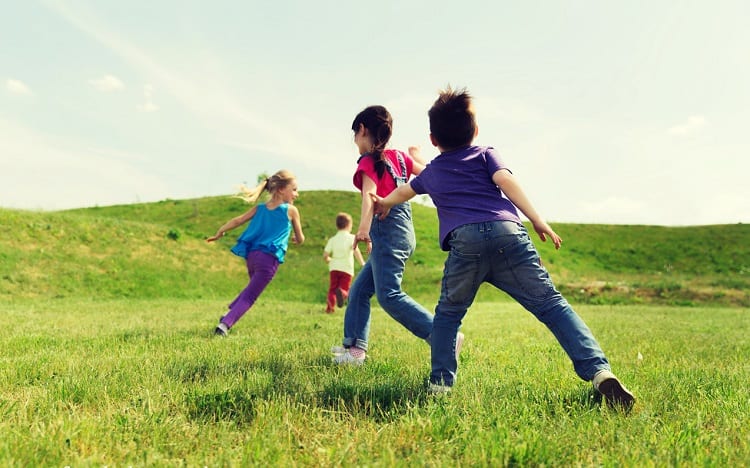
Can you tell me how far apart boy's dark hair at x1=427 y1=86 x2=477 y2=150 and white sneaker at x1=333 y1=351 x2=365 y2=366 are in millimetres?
2125

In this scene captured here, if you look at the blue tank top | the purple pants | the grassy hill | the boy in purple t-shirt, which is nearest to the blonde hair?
the blue tank top

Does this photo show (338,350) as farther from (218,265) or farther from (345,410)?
(218,265)

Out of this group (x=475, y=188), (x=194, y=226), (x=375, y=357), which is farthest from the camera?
(x=194, y=226)

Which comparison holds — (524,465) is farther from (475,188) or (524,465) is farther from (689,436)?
(475,188)

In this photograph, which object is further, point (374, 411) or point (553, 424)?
point (374, 411)

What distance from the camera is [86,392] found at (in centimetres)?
345

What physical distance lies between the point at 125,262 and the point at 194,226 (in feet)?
52.4

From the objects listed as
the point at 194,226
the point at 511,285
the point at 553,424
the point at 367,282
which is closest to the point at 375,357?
the point at 367,282

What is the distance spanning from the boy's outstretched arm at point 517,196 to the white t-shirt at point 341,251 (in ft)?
30.2

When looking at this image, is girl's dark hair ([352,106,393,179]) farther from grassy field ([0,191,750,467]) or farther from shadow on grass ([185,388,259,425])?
shadow on grass ([185,388,259,425])

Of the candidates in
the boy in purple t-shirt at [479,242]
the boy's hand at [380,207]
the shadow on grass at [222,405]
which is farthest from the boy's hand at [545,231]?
the shadow on grass at [222,405]

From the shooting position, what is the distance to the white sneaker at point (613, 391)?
10.6ft

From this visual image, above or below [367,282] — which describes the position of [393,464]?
below

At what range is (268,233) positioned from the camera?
24.5 feet
